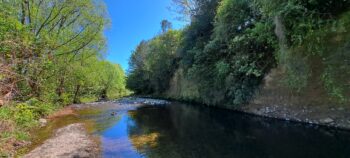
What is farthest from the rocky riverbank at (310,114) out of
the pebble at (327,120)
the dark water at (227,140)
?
the dark water at (227,140)

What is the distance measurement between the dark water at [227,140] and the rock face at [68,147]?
0.53 metres

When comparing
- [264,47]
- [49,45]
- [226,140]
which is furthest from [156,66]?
[226,140]

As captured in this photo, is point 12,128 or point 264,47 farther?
point 264,47

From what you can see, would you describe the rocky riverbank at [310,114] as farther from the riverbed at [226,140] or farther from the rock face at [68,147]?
the rock face at [68,147]

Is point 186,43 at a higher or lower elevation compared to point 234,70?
higher

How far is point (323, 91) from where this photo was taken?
37.9ft

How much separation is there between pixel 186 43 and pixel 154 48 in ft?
45.8

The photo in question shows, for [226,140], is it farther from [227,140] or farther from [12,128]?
[12,128]

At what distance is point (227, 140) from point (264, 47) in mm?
7004

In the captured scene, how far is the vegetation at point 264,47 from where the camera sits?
10.4 m

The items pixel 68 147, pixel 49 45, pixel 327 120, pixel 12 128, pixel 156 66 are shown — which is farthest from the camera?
pixel 156 66

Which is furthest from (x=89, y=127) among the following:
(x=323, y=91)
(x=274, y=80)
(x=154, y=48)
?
(x=154, y=48)

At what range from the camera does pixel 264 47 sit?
14883 millimetres

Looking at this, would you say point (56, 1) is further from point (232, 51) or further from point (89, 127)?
point (232, 51)
